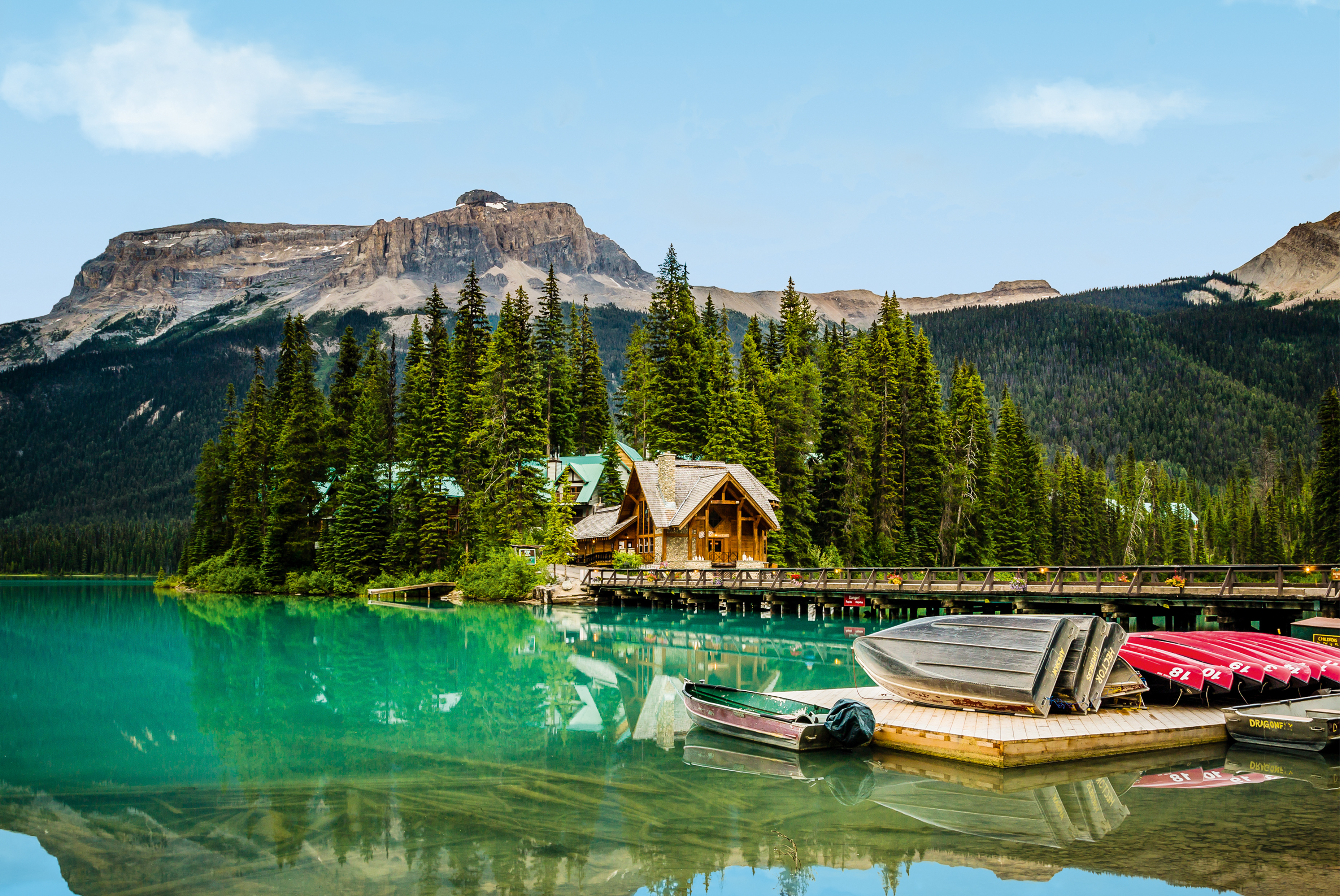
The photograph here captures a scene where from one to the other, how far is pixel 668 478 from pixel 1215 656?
34.3 meters

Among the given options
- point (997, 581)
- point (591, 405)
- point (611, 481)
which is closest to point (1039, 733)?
point (997, 581)

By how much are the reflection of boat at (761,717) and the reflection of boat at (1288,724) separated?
6.30m

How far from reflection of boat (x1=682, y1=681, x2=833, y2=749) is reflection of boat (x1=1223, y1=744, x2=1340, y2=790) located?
224 inches

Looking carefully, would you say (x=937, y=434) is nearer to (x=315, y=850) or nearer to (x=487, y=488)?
(x=487, y=488)

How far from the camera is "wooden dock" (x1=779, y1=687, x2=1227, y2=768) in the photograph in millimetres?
13547

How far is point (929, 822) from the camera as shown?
1109 centimetres

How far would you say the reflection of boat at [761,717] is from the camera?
14734 millimetres

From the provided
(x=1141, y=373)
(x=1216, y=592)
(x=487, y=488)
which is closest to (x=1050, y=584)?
(x=1216, y=592)

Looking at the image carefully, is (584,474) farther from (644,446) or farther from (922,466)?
(922,466)

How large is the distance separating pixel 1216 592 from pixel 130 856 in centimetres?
2660

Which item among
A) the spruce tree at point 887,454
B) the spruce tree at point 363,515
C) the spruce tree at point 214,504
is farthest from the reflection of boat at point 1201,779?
the spruce tree at point 214,504

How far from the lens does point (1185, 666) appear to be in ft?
53.6

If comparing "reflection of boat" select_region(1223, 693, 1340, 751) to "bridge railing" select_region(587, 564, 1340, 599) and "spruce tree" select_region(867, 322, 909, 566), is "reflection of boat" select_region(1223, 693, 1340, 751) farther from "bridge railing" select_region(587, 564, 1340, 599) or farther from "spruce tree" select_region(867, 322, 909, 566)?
"spruce tree" select_region(867, 322, 909, 566)

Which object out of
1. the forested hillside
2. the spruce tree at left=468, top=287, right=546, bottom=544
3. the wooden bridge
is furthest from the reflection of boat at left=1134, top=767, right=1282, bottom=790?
the forested hillside
